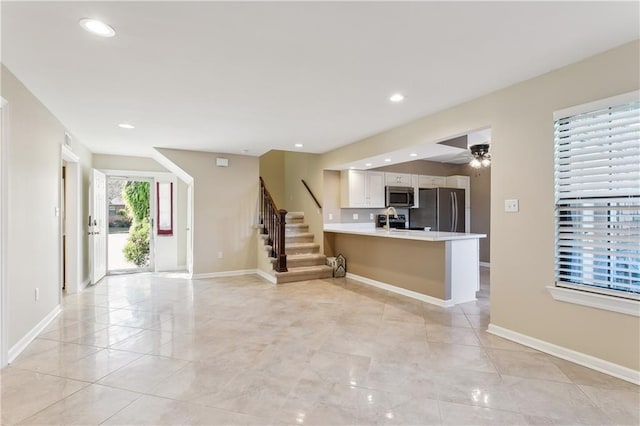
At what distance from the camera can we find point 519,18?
192 centimetres

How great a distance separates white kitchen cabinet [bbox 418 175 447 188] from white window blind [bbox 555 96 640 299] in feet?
14.9

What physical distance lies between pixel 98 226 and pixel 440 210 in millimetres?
6969

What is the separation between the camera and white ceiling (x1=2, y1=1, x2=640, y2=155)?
1855mm

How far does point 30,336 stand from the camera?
2988 millimetres

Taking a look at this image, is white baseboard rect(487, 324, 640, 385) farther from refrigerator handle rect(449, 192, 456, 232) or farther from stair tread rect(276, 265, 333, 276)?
→ refrigerator handle rect(449, 192, 456, 232)

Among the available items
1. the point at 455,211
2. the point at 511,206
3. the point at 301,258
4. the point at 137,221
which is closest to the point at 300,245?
the point at 301,258

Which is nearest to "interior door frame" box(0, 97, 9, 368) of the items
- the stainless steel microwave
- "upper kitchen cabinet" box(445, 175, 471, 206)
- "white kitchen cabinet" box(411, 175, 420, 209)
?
the stainless steel microwave

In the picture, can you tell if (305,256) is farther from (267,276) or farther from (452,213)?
(452,213)

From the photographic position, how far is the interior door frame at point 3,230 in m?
2.50

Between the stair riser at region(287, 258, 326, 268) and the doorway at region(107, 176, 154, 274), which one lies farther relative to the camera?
the doorway at region(107, 176, 154, 274)

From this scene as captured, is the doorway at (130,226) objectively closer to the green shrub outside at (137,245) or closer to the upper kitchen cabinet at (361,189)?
the green shrub outside at (137,245)

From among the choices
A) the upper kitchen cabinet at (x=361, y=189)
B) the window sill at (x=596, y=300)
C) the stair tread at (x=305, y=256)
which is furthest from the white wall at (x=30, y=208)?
the window sill at (x=596, y=300)

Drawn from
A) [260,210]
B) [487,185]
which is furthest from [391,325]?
[487,185]

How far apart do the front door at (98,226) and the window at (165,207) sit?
→ 99 cm
